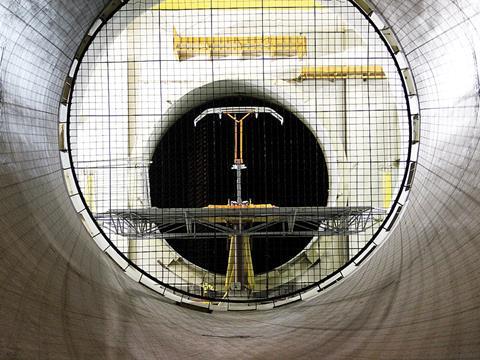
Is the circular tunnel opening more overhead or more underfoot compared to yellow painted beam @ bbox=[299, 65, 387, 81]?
more underfoot

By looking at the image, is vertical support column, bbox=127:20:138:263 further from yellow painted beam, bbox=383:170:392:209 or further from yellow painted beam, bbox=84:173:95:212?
yellow painted beam, bbox=383:170:392:209

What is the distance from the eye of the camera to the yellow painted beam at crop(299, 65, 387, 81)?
652 cm

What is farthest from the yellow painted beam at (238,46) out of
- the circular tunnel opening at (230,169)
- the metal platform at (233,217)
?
the metal platform at (233,217)

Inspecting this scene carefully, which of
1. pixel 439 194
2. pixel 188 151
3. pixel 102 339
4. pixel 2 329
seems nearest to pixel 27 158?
pixel 102 339

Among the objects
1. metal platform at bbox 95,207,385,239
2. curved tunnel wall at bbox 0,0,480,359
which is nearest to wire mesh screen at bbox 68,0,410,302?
metal platform at bbox 95,207,385,239

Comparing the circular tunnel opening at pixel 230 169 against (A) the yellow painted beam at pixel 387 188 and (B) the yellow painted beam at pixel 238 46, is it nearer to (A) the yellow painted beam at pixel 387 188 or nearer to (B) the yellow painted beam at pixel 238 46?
(B) the yellow painted beam at pixel 238 46

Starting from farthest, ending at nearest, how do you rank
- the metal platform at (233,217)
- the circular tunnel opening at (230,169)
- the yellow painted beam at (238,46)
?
the circular tunnel opening at (230,169) → the yellow painted beam at (238,46) → the metal platform at (233,217)

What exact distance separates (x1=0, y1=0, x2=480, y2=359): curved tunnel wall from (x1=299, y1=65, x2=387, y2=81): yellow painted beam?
3.65 metres

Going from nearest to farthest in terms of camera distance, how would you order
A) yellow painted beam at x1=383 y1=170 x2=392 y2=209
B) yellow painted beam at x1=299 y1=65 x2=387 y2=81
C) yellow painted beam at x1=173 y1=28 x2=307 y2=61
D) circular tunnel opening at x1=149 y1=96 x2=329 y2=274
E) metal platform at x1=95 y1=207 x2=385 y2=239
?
1. metal platform at x1=95 y1=207 x2=385 y2=239
2. yellow painted beam at x1=383 y1=170 x2=392 y2=209
3. yellow painted beam at x1=173 y1=28 x2=307 y2=61
4. yellow painted beam at x1=299 y1=65 x2=387 y2=81
5. circular tunnel opening at x1=149 y1=96 x2=329 y2=274

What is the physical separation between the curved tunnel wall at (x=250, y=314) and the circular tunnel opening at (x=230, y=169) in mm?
4076

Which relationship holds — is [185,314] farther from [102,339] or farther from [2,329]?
[2,329]

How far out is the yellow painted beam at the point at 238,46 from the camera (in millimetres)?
6234

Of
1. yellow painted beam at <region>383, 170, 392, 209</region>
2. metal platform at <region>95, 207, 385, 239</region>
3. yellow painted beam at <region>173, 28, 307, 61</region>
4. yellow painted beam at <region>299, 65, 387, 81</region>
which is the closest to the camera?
metal platform at <region>95, 207, 385, 239</region>

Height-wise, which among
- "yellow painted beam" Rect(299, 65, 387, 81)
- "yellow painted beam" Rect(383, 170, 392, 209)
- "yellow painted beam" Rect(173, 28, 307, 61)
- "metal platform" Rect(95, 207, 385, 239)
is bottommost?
"metal platform" Rect(95, 207, 385, 239)
